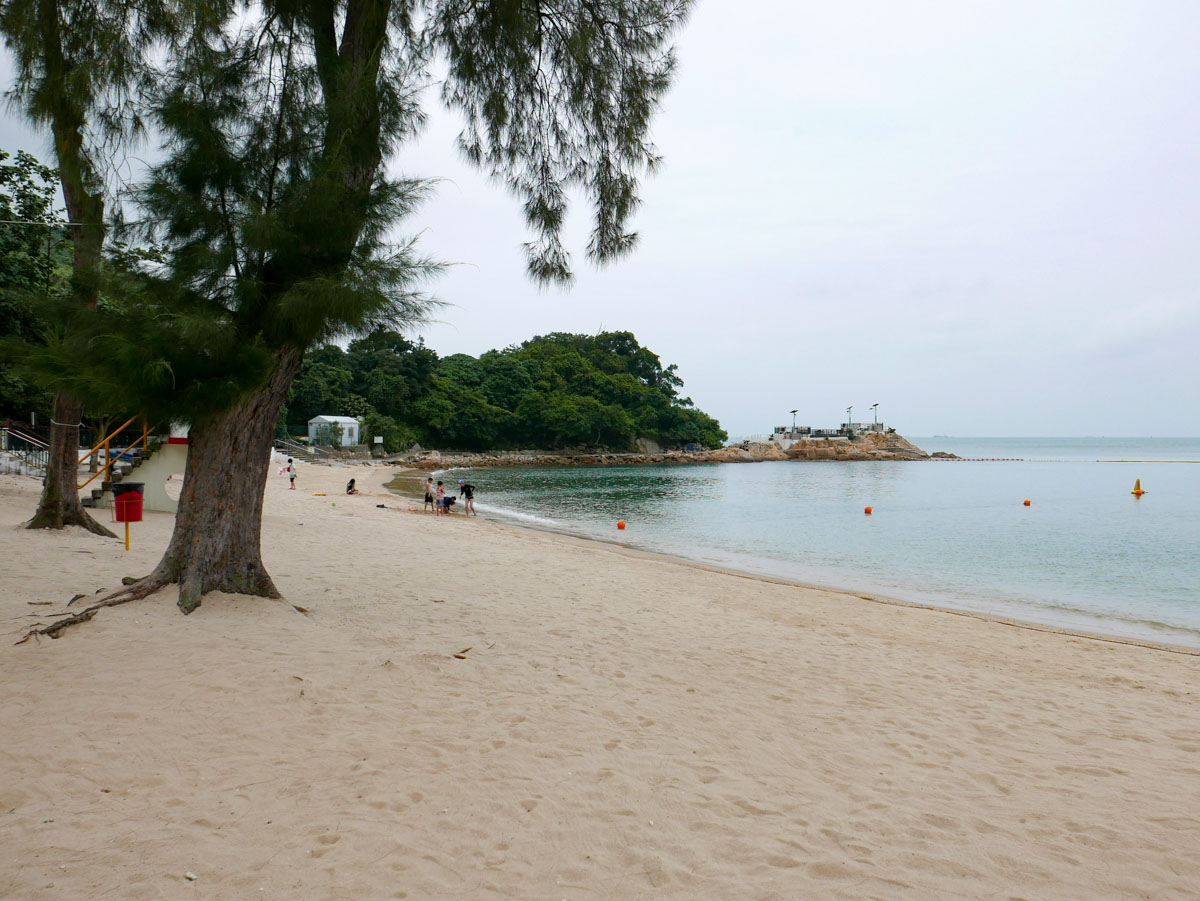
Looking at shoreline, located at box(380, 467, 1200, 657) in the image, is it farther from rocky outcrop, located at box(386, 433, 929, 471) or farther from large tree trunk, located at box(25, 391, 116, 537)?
rocky outcrop, located at box(386, 433, 929, 471)

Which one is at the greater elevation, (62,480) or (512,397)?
(512,397)

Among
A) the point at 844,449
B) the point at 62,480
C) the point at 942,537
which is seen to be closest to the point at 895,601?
the point at 942,537

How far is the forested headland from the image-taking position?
179ft

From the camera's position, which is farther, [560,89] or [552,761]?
[560,89]

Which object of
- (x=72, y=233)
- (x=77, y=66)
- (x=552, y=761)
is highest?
(x=77, y=66)

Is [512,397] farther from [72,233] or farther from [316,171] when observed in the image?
[316,171]

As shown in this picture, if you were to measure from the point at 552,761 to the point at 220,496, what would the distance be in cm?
357

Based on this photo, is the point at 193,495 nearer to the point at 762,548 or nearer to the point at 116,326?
the point at 116,326

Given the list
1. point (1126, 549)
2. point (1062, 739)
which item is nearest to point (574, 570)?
point (1062, 739)

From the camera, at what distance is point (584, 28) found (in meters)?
6.20

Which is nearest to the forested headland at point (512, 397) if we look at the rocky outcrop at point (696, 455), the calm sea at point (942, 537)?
the rocky outcrop at point (696, 455)

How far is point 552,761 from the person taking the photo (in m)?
3.64

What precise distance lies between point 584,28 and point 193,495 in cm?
529

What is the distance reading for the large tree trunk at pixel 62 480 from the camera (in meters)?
9.16
